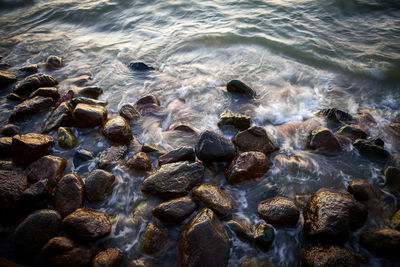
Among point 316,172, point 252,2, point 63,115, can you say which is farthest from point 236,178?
point 252,2

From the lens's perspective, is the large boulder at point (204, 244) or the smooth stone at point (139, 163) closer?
the large boulder at point (204, 244)

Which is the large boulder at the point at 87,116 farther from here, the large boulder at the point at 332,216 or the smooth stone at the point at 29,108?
the large boulder at the point at 332,216

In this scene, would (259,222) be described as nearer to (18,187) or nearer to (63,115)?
(18,187)

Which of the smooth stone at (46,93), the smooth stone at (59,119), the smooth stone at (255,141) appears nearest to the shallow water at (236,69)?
the smooth stone at (255,141)

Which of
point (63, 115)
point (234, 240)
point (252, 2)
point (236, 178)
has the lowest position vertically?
point (234, 240)

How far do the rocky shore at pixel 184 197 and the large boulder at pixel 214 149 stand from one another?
0.04ft

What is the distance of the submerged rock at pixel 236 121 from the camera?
9.89ft

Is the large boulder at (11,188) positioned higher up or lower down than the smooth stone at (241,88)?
lower down

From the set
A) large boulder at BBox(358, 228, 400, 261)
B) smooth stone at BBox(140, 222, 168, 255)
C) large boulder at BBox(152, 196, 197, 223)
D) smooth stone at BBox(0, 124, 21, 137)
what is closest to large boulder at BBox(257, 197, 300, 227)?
large boulder at BBox(358, 228, 400, 261)

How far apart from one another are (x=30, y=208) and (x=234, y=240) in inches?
80.6

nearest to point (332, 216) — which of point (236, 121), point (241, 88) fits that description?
point (236, 121)

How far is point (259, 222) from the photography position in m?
2.07

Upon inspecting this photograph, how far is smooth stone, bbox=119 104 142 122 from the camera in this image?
3.23m

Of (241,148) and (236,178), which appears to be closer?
(236,178)
